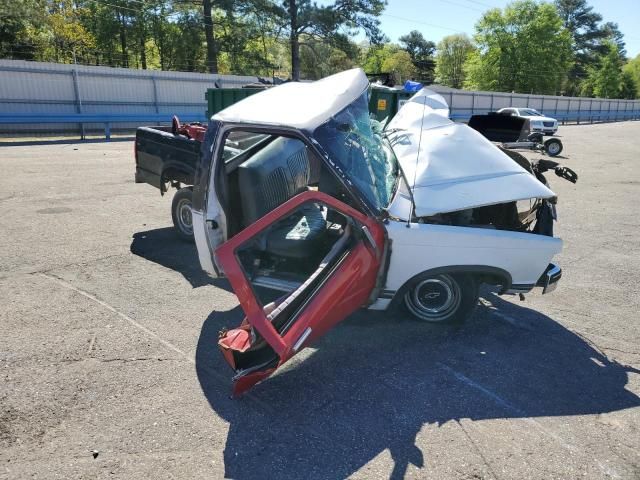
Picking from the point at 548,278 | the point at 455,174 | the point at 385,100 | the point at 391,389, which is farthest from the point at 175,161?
the point at 385,100

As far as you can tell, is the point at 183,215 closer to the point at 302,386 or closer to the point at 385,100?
the point at 302,386

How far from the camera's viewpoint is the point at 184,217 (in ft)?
21.4

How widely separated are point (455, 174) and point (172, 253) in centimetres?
379

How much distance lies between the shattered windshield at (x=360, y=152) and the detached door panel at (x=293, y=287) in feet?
1.01

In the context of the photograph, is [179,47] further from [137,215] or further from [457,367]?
[457,367]

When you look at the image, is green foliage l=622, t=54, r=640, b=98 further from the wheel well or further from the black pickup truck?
the wheel well

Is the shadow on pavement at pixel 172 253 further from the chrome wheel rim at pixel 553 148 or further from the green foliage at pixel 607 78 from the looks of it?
the green foliage at pixel 607 78

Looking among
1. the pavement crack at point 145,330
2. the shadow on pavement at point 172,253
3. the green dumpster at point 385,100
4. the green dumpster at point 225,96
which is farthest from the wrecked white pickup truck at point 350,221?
the green dumpster at point 225,96

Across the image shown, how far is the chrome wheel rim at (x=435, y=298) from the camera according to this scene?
4.27 meters

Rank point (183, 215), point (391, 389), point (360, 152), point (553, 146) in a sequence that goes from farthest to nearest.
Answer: point (553, 146) < point (183, 215) < point (360, 152) < point (391, 389)

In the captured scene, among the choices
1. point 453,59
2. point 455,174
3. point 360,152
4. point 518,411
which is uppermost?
point 453,59

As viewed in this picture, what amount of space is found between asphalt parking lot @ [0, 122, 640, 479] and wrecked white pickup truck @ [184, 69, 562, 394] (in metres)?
0.41

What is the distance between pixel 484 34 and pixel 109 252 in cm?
7670

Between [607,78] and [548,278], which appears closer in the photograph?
[548,278]
